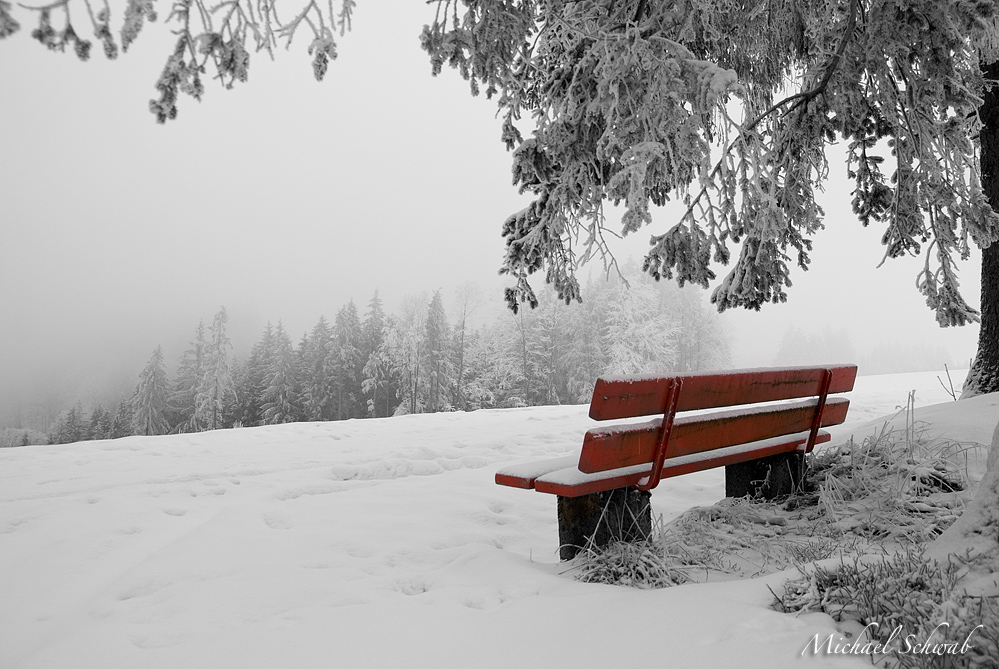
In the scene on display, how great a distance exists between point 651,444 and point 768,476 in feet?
5.13

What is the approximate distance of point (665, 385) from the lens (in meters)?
2.97

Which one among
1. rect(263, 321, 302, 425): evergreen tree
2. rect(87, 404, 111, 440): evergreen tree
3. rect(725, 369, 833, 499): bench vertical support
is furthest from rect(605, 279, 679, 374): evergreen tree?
rect(87, 404, 111, 440): evergreen tree

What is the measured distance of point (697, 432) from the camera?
3.37 meters

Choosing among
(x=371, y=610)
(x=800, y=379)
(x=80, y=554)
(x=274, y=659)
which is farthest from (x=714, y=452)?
(x=80, y=554)

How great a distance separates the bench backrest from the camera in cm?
278

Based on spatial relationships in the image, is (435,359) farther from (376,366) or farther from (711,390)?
(711,390)

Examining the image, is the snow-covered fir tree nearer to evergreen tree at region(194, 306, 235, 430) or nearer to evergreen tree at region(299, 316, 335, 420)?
evergreen tree at region(194, 306, 235, 430)

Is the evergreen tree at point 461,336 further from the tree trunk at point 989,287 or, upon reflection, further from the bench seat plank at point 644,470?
the bench seat plank at point 644,470

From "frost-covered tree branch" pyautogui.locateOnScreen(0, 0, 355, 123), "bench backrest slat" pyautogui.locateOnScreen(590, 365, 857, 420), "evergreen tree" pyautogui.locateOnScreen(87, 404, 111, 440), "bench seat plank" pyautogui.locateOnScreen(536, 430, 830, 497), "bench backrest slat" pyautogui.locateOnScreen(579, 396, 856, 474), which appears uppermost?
"frost-covered tree branch" pyautogui.locateOnScreen(0, 0, 355, 123)

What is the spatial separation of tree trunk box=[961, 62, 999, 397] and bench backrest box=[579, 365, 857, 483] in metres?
3.46

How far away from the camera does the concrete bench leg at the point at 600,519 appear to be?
312 centimetres

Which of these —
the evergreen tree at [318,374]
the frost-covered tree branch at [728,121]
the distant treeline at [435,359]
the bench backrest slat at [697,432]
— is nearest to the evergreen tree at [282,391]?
the distant treeline at [435,359]

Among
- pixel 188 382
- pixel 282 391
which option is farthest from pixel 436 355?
pixel 188 382

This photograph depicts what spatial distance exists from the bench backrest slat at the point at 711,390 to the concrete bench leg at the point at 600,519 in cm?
54
